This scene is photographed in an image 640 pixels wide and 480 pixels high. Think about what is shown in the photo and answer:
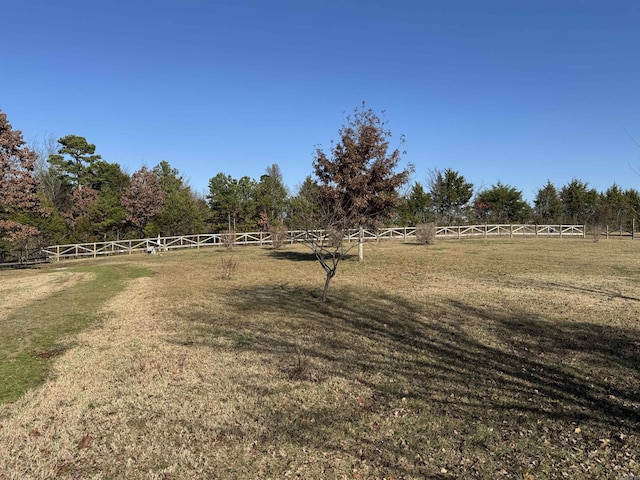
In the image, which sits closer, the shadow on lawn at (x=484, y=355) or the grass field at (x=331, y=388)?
the grass field at (x=331, y=388)

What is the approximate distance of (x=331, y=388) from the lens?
511 centimetres

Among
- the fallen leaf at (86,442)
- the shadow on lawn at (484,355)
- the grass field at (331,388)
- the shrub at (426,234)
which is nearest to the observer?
the grass field at (331,388)

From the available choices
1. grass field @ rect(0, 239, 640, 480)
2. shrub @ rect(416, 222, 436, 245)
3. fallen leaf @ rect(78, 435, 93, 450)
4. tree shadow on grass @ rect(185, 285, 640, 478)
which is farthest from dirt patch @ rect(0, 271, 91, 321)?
shrub @ rect(416, 222, 436, 245)

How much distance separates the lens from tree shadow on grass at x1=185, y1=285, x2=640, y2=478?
4137 mm

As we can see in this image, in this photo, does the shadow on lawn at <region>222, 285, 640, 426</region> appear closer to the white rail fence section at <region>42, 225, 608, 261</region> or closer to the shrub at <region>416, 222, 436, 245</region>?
the white rail fence section at <region>42, 225, 608, 261</region>

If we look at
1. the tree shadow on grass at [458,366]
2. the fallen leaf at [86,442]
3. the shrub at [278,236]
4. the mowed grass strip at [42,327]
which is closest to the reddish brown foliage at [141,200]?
the shrub at [278,236]

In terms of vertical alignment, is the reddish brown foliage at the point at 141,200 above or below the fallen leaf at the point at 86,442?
above

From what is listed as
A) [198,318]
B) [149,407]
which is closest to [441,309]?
[198,318]

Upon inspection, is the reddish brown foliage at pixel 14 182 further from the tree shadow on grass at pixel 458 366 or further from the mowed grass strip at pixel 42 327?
the tree shadow on grass at pixel 458 366

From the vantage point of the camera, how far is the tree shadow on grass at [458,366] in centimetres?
414

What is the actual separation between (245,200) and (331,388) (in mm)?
37199

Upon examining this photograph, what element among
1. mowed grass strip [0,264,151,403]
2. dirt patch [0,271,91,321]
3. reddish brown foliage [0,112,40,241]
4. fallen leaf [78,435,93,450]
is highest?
reddish brown foliage [0,112,40,241]

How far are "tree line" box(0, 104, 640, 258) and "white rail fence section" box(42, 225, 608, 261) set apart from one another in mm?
1874

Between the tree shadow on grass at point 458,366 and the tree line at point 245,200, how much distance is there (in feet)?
24.4
